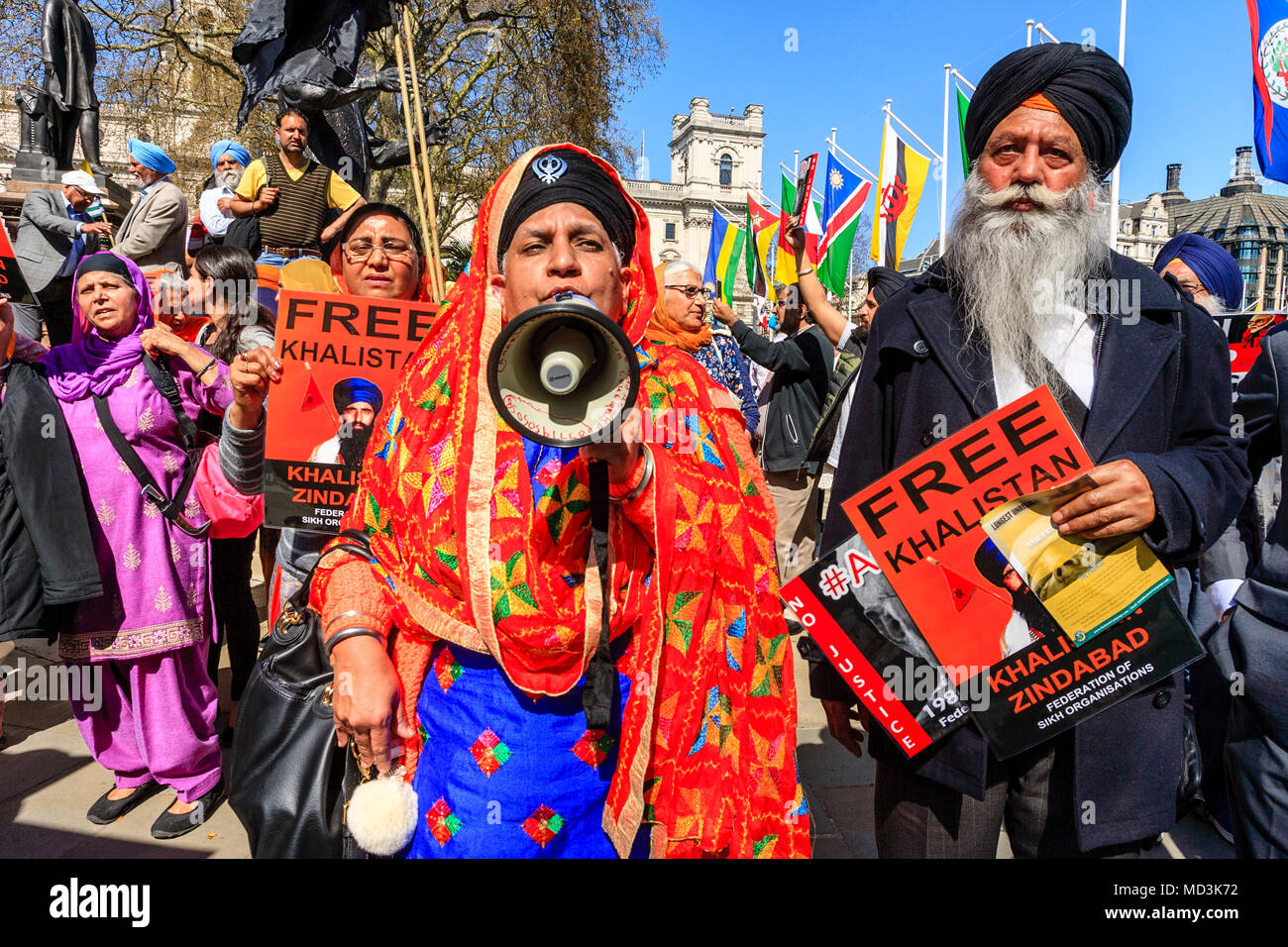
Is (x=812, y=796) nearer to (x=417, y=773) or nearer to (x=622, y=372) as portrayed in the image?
(x=417, y=773)

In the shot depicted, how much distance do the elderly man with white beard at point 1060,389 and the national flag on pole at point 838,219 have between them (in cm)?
825

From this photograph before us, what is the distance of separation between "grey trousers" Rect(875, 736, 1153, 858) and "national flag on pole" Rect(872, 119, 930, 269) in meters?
11.4

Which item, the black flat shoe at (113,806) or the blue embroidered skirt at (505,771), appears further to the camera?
the black flat shoe at (113,806)

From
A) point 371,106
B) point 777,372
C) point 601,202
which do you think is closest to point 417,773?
point 601,202

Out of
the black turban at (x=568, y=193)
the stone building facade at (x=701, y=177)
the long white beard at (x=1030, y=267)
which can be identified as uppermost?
the stone building facade at (x=701, y=177)

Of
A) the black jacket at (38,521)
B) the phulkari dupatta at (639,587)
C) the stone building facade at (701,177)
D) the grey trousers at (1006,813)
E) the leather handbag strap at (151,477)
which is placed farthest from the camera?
the stone building facade at (701,177)

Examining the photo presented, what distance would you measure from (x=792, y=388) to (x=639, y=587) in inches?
173

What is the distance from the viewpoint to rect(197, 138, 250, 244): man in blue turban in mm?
6480

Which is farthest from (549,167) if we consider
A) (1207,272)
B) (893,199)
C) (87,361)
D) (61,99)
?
(893,199)

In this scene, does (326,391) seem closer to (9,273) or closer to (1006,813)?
(9,273)

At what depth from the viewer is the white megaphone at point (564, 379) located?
1229mm

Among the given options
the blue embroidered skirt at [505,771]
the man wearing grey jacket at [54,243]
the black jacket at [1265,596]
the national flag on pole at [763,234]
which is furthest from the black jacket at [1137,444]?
the national flag on pole at [763,234]

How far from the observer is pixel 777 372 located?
5.86 meters

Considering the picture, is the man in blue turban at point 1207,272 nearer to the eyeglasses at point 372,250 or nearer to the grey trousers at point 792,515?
the grey trousers at point 792,515
